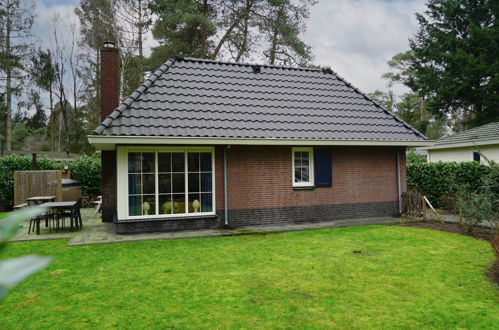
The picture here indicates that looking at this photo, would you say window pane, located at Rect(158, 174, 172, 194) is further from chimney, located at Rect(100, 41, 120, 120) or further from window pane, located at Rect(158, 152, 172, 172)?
chimney, located at Rect(100, 41, 120, 120)

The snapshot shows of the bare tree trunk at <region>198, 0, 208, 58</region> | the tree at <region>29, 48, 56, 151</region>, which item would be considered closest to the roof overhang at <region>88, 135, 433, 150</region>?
the bare tree trunk at <region>198, 0, 208, 58</region>

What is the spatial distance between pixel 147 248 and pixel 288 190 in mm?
4769

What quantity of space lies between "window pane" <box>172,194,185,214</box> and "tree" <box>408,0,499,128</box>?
2263 cm

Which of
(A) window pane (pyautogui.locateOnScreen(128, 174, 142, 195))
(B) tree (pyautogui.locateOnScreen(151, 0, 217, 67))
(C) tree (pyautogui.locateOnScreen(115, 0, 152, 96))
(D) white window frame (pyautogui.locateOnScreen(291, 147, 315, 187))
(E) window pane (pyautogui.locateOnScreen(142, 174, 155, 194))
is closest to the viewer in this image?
(A) window pane (pyautogui.locateOnScreen(128, 174, 142, 195))

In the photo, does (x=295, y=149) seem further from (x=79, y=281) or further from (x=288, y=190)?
(x=79, y=281)

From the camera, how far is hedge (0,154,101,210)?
14.8 metres

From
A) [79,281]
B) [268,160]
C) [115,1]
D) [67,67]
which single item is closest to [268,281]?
[79,281]

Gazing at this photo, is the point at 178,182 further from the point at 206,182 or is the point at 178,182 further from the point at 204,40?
the point at 204,40

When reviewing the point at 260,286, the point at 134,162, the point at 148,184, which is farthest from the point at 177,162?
the point at 260,286

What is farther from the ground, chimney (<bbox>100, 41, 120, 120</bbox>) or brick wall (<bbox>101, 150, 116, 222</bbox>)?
chimney (<bbox>100, 41, 120, 120</bbox>)

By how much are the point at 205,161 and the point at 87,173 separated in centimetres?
932

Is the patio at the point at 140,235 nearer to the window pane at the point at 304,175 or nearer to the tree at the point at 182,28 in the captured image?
the window pane at the point at 304,175

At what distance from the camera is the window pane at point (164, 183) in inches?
373

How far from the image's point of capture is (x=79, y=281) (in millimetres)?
5758
